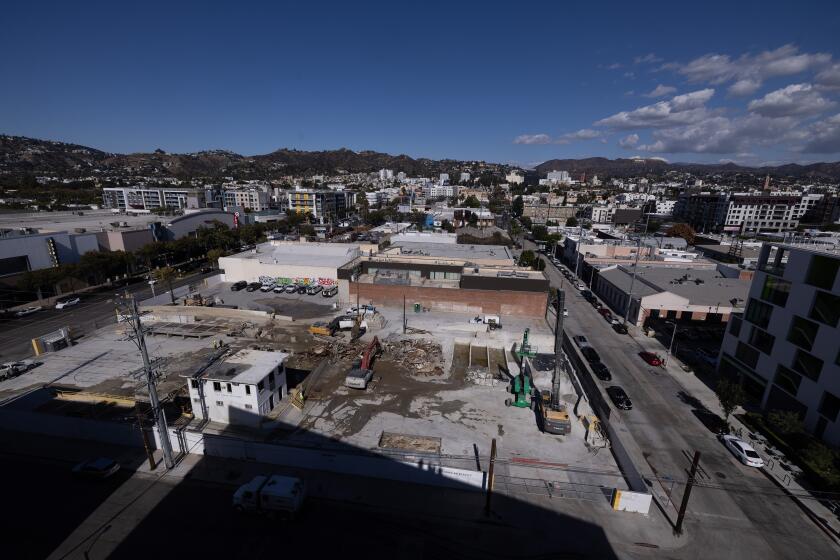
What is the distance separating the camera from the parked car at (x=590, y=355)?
30891mm

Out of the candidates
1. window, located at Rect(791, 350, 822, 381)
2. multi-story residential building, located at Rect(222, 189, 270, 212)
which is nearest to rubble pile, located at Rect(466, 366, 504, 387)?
window, located at Rect(791, 350, 822, 381)

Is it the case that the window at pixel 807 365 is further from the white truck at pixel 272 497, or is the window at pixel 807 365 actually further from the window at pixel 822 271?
the white truck at pixel 272 497

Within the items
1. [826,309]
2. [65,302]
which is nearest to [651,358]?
[826,309]

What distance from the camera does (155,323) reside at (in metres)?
38.7

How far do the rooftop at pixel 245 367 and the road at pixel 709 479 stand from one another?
2240 cm

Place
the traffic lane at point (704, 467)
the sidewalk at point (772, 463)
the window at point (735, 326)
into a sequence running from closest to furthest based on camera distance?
1. the traffic lane at point (704, 467)
2. the sidewalk at point (772, 463)
3. the window at point (735, 326)

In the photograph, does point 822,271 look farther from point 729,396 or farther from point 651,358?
point 651,358

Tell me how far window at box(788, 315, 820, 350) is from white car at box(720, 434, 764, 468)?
23.4 ft

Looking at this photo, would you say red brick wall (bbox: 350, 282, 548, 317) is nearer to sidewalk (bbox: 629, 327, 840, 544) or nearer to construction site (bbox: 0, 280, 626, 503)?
construction site (bbox: 0, 280, 626, 503)

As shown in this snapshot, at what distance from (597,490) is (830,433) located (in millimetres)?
13949

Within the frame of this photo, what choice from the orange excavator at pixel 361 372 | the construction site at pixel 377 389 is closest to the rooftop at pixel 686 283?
the construction site at pixel 377 389

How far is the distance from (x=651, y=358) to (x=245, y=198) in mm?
147229

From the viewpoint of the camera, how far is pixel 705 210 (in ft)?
370

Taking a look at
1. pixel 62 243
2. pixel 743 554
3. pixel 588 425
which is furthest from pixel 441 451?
pixel 62 243
